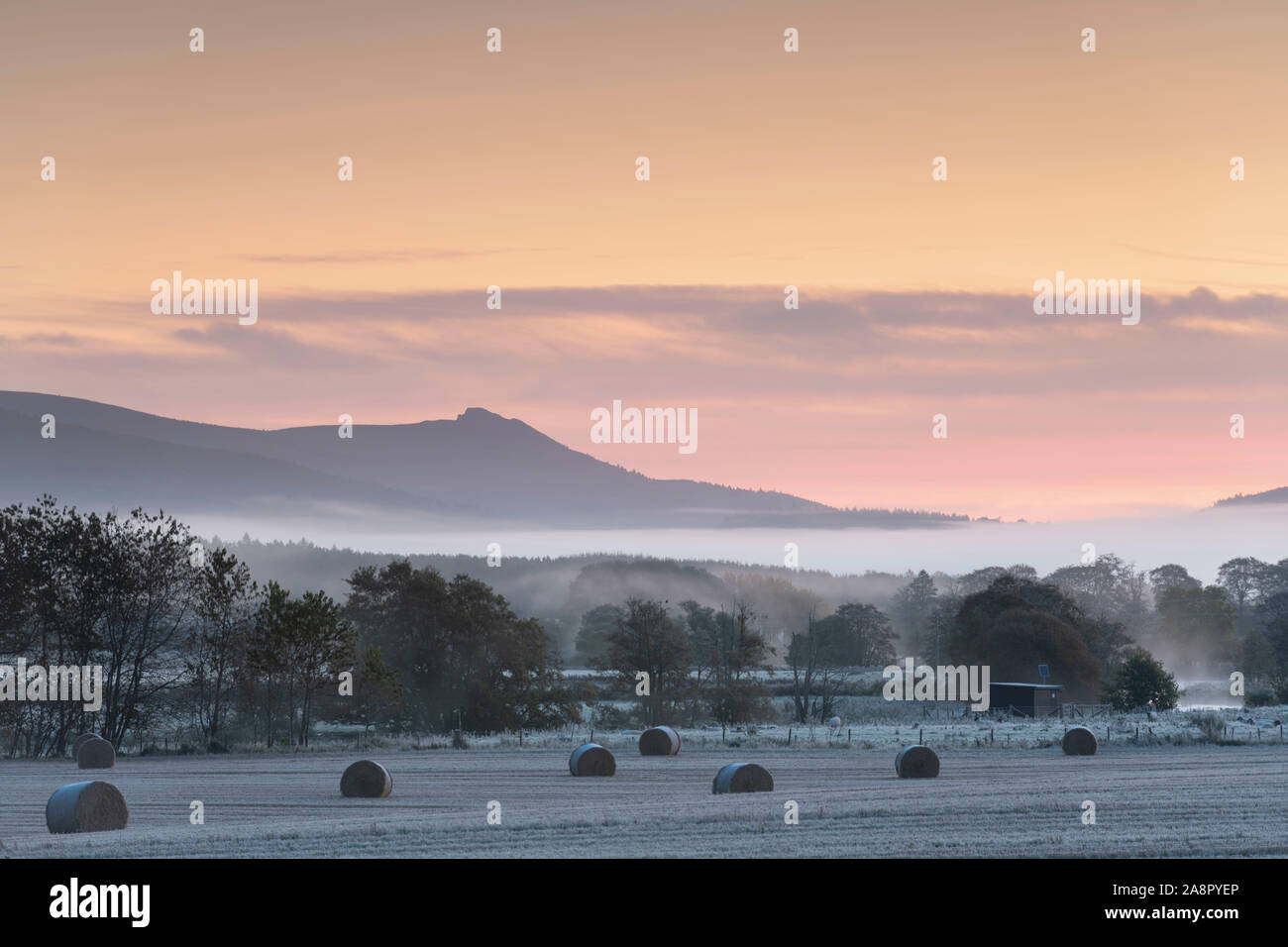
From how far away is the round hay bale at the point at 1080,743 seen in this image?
160ft

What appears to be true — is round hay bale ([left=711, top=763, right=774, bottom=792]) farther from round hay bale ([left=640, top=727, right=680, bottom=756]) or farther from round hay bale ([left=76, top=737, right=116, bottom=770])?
round hay bale ([left=76, top=737, right=116, bottom=770])

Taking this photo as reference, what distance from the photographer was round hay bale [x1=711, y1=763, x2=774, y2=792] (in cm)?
3231

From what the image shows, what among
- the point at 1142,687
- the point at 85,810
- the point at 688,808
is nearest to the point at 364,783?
the point at 85,810

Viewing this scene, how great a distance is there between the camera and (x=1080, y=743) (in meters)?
48.9

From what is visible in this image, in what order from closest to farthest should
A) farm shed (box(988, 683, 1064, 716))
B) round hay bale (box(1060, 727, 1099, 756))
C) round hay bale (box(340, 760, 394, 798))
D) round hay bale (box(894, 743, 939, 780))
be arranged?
1. round hay bale (box(340, 760, 394, 798))
2. round hay bale (box(894, 743, 939, 780))
3. round hay bale (box(1060, 727, 1099, 756))
4. farm shed (box(988, 683, 1064, 716))

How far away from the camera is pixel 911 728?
212 feet

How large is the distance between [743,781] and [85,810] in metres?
14.0

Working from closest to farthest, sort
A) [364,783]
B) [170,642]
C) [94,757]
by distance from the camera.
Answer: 1. [364,783]
2. [94,757]
3. [170,642]

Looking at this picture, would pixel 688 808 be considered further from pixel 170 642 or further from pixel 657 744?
pixel 170 642

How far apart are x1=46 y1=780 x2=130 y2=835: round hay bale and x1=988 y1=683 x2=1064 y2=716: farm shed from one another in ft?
179

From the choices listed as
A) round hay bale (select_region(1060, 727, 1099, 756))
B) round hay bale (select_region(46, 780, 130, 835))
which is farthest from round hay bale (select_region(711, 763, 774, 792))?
round hay bale (select_region(1060, 727, 1099, 756))
